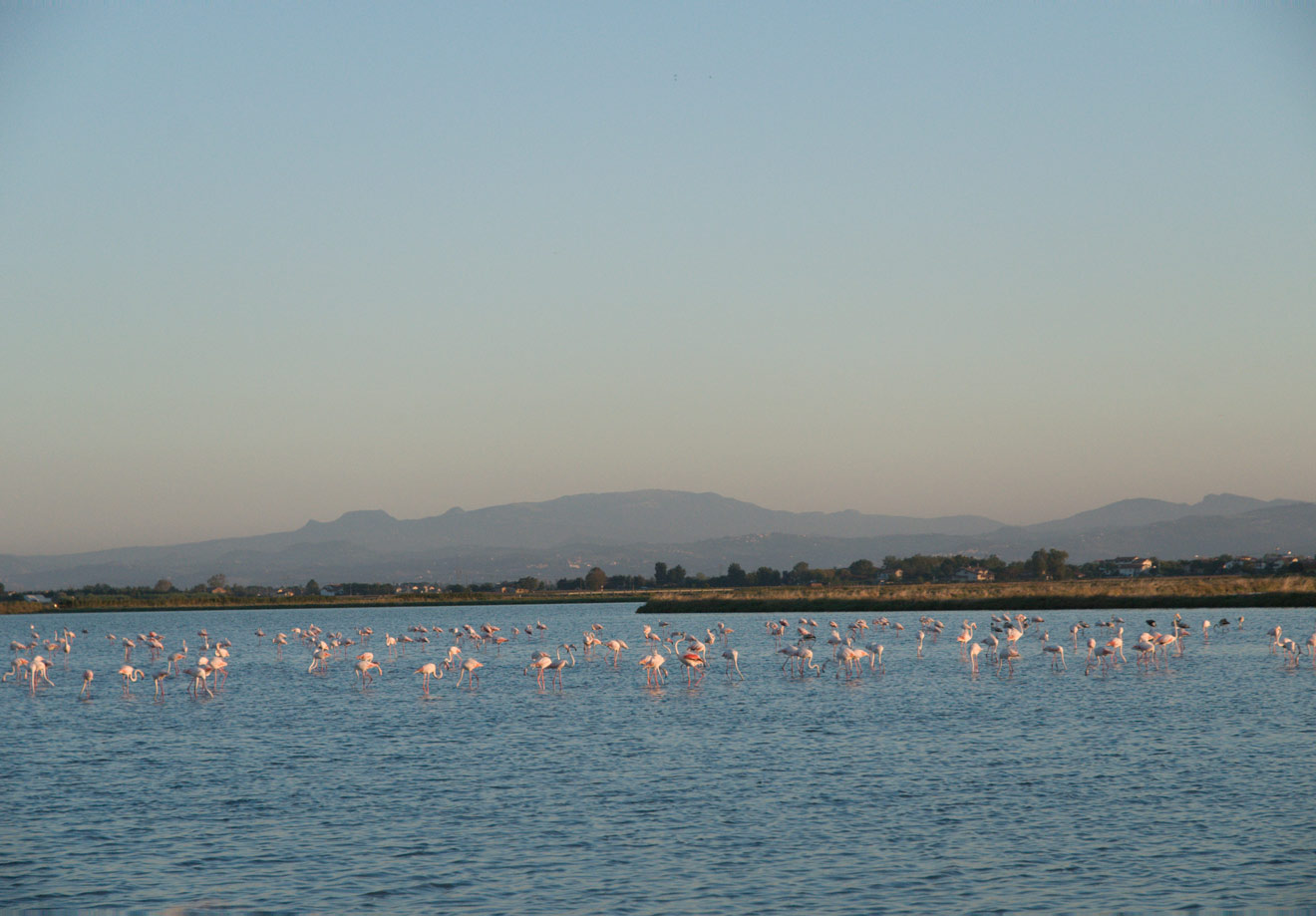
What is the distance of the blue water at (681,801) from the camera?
1462 cm

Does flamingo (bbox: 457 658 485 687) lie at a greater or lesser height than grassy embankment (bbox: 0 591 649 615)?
greater

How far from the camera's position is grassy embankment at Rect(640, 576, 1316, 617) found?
82.8 metres

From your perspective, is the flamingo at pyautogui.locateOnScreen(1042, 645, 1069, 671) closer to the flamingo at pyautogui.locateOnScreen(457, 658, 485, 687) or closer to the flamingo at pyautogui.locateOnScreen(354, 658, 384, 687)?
the flamingo at pyautogui.locateOnScreen(457, 658, 485, 687)

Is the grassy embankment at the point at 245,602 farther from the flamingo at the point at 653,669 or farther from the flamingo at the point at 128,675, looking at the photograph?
the flamingo at the point at 653,669

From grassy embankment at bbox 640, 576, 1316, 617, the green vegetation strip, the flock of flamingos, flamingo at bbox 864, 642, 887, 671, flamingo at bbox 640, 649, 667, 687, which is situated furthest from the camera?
grassy embankment at bbox 640, 576, 1316, 617

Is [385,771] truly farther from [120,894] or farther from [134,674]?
[134,674]

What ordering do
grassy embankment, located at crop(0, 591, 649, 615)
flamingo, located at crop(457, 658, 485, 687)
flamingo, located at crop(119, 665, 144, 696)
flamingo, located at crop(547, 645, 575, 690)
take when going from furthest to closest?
1. grassy embankment, located at crop(0, 591, 649, 615)
2. flamingo, located at crop(119, 665, 144, 696)
3. flamingo, located at crop(457, 658, 485, 687)
4. flamingo, located at crop(547, 645, 575, 690)

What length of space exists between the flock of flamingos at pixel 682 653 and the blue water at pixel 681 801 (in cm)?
538

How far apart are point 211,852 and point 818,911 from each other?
29.3ft

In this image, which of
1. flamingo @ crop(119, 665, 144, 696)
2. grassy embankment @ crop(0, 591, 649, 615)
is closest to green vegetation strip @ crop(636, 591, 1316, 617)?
grassy embankment @ crop(0, 591, 649, 615)

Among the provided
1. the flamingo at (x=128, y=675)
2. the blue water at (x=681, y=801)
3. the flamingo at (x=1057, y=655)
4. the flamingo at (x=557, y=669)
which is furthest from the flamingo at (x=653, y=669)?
the flamingo at (x=128, y=675)

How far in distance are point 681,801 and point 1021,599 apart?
74.8 m

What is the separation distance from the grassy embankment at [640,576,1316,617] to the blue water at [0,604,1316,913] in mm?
49005

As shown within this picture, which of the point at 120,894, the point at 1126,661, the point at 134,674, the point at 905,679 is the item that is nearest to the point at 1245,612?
the point at 1126,661
